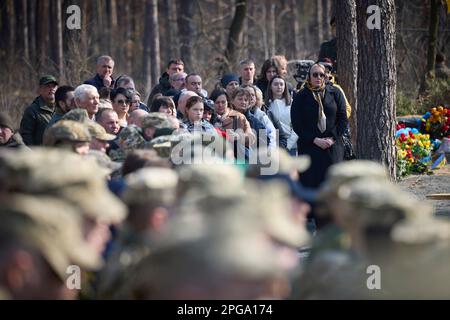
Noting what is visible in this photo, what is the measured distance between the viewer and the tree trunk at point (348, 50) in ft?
39.4

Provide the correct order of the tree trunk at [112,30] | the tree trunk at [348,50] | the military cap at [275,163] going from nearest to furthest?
1. the military cap at [275,163]
2. the tree trunk at [348,50]
3. the tree trunk at [112,30]

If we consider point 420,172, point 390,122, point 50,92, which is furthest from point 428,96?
point 50,92

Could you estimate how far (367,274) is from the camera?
14.0 feet

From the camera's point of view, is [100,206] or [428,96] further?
[428,96]

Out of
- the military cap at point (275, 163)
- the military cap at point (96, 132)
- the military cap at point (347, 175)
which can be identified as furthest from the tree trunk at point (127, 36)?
the military cap at point (347, 175)

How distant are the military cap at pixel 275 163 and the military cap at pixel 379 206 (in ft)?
5.37

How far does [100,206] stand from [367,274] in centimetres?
124

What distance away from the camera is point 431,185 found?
12695mm

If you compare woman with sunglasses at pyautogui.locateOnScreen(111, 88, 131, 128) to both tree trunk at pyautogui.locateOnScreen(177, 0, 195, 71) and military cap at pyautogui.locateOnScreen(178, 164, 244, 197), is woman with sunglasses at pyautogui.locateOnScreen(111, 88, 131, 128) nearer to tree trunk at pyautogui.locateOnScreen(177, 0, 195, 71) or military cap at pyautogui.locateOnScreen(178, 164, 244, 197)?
military cap at pyautogui.locateOnScreen(178, 164, 244, 197)

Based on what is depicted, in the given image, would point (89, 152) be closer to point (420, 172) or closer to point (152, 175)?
point (152, 175)

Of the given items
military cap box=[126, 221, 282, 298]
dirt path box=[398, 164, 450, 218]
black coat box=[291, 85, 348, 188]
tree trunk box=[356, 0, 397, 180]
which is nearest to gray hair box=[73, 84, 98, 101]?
black coat box=[291, 85, 348, 188]

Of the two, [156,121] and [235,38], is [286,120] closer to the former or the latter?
[156,121]

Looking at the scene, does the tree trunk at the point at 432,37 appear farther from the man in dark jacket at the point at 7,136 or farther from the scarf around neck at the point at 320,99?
the man in dark jacket at the point at 7,136

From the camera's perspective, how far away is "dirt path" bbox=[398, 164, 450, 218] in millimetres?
11234
